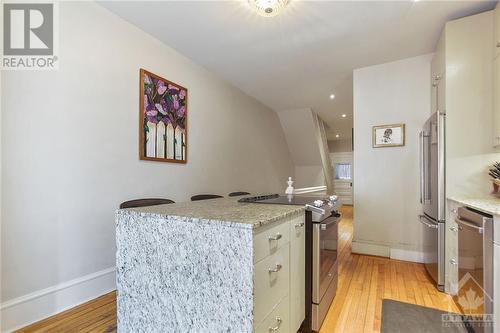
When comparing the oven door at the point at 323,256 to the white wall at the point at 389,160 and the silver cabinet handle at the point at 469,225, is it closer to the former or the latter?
the silver cabinet handle at the point at 469,225

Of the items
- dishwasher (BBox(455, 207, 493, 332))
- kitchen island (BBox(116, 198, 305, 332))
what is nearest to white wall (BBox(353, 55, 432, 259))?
dishwasher (BBox(455, 207, 493, 332))

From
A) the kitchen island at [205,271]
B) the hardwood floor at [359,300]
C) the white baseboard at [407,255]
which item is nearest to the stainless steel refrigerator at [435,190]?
the hardwood floor at [359,300]

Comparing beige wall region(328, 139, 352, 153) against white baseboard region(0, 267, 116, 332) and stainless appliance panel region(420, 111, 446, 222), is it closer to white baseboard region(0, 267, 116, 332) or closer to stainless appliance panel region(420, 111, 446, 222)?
stainless appliance panel region(420, 111, 446, 222)

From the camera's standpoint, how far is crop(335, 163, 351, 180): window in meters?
10.1

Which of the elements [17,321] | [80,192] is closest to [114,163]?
[80,192]

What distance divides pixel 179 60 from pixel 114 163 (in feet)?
5.20

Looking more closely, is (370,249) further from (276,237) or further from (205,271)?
(205,271)

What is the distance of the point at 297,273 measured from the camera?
61.7 inches

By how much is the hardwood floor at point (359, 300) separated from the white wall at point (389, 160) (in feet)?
1.20

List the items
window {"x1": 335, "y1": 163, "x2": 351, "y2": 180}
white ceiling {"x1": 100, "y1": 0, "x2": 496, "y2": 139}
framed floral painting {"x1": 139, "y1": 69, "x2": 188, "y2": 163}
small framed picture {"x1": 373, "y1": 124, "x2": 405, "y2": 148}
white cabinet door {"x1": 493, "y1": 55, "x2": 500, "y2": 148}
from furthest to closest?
window {"x1": 335, "y1": 163, "x2": 351, "y2": 180}, small framed picture {"x1": 373, "y1": 124, "x2": 405, "y2": 148}, framed floral painting {"x1": 139, "y1": 69, "x2": 188, "y2": 163}, white ceiling {"x1": 100, "y1": 0, "x2": 496, "y2": 139}, white cabinet door {"x1": 493, "y1": 55, "x2": 500, "y2": 148}

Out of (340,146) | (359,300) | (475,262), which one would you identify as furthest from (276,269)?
(340,146)

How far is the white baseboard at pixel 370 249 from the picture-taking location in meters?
3.34

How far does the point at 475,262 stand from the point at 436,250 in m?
0.78

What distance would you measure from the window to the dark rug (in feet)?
28.0
